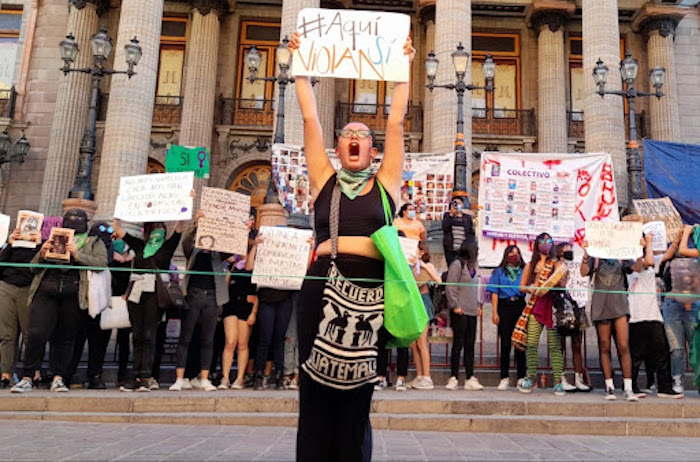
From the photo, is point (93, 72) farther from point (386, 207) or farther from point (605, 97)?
point (605, 97)

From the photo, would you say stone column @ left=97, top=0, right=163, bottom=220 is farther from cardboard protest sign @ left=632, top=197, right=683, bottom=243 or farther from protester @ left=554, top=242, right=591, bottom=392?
cardboard protest sign @ left=632, top=197, right=683, bottom=243

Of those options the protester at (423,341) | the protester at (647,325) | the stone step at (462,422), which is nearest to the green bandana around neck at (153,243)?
the stone step at (462,422)

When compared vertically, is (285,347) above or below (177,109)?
below

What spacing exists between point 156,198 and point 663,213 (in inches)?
308

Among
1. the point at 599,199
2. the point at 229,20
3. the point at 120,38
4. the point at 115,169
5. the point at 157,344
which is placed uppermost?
the point at 229,20

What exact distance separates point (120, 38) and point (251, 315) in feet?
38.0

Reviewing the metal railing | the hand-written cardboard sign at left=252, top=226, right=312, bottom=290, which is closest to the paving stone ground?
the hand-written cardboard sign at left=252, top=226, right=312, bottom=290

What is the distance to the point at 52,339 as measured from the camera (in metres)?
7.16

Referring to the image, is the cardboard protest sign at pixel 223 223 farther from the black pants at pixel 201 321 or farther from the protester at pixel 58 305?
the protester at pixel 58 305

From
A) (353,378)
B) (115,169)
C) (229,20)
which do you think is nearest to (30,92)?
(229,20)

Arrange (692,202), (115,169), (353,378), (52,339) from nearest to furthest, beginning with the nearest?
(353,378)
(52,339)
(692,202)
(115,169)

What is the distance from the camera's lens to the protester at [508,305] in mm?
7852

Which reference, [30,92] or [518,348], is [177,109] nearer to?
[30,92]

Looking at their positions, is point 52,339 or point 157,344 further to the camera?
point 157,344
